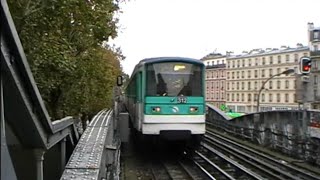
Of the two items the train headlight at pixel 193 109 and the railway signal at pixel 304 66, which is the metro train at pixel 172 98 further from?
the railway signal at pixel 304 66

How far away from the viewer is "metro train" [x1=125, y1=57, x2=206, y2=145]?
50.2ft

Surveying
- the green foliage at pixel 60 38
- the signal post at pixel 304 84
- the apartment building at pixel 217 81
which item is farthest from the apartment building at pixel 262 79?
the green foliage at pixel 60 38

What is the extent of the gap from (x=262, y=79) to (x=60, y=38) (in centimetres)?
9143

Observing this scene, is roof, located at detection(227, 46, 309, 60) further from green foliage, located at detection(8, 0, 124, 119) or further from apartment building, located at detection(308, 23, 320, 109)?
green foliage, located at detection(8, 0, 124, 119)

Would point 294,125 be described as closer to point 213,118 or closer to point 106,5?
point 106,5

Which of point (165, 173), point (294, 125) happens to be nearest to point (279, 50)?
point (294, 125)

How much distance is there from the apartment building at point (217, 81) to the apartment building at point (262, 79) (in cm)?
169

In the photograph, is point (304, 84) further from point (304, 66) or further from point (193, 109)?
point (193, 109)

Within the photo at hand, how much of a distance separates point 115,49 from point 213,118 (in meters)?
12.8

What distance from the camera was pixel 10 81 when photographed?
3340mm

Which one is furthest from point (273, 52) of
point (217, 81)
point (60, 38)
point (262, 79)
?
point (60, 38)

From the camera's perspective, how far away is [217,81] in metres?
116

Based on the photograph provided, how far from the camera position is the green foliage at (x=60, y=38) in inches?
347

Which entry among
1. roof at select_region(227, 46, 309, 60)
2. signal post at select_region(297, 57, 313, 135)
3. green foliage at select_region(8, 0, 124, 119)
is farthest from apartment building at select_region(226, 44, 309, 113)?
green foliage at select_region(8, 0, 124, 119)
